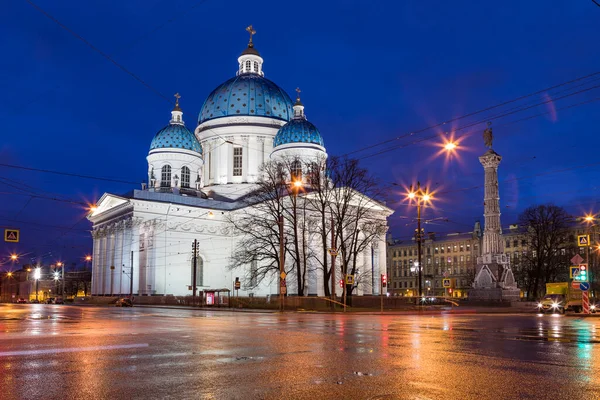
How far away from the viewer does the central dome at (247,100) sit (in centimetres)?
8206

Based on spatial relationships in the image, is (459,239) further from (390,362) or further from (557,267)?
(390,362)

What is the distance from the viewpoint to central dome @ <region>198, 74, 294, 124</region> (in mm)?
82062

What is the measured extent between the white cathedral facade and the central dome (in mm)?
137

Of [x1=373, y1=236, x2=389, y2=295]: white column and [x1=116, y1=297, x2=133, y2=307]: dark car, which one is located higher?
[x1=373, y1=236, x2=389, y2=295]: white column

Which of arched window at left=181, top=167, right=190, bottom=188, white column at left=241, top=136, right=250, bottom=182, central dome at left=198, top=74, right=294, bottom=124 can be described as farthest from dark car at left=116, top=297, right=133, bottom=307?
central dome at left=198, top=74, right=294, bottom=124

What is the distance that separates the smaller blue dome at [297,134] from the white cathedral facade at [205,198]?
0.13m

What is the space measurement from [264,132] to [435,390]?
74490 mm

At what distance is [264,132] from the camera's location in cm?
8131

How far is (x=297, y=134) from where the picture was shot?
76625mm

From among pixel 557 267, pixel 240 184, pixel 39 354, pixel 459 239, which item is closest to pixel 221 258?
pixel 240 184

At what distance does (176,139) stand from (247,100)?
10.9 m

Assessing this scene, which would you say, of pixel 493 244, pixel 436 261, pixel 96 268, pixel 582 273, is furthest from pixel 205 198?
pixel 436 261

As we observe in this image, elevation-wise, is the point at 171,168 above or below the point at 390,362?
above

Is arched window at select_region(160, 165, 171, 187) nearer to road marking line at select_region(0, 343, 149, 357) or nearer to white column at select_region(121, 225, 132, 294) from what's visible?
white column at select_region(121, 225, 132, 294)
